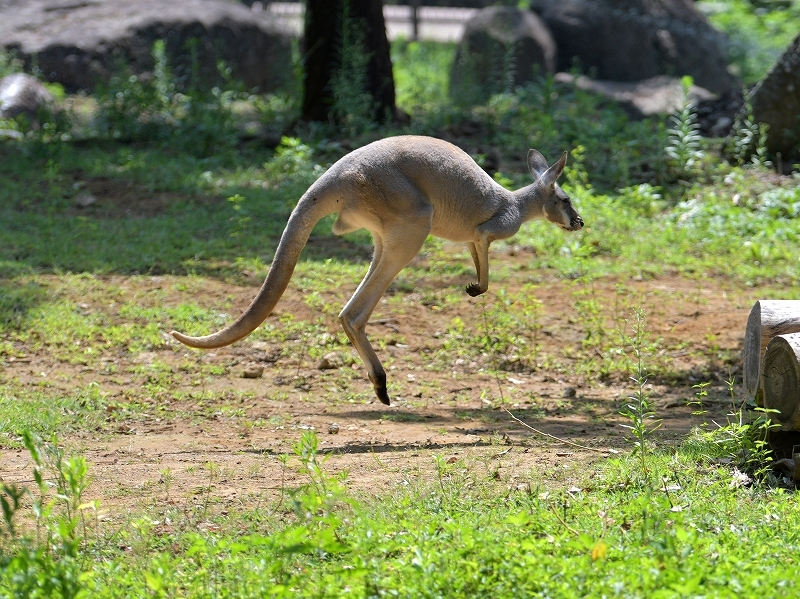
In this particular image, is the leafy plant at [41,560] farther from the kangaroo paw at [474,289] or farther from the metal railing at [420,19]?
the metal railing at [420,19]

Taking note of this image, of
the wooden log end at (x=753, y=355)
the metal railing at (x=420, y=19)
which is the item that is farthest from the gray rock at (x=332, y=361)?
the metal railing at (x=420, y=19)

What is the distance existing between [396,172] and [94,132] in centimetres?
735

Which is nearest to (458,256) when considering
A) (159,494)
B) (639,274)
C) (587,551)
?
(639,274)

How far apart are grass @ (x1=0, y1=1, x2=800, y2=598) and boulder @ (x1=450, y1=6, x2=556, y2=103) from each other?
2.98 feet

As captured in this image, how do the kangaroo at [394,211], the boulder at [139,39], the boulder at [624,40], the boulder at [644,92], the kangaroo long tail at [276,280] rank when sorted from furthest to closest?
the boulder at [624,40], the boulder at [644,92], the boulder at [139,39], the kangaroo at [394,211], the kangaroo long tail at [276,280]

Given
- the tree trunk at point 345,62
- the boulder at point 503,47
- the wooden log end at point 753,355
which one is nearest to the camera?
the wooden log end at point 753,355

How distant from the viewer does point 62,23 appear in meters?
14.1

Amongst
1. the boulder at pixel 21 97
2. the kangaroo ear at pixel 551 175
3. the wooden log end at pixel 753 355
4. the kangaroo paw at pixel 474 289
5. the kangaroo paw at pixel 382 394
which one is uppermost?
the kangaroo ear at pixel 551 175

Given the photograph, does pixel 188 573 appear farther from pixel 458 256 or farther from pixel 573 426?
pixel 458 256

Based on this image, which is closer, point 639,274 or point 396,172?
point 396,172

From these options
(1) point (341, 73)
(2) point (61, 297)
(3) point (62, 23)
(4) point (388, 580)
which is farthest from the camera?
(3) point (62, 23)

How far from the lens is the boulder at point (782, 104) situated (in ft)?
34.8

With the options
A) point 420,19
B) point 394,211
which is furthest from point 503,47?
point 394,211

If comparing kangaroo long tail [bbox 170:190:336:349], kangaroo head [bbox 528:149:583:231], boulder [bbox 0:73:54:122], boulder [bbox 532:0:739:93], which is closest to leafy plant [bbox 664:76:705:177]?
kangaroo head [bbox 528:149:583:231]
